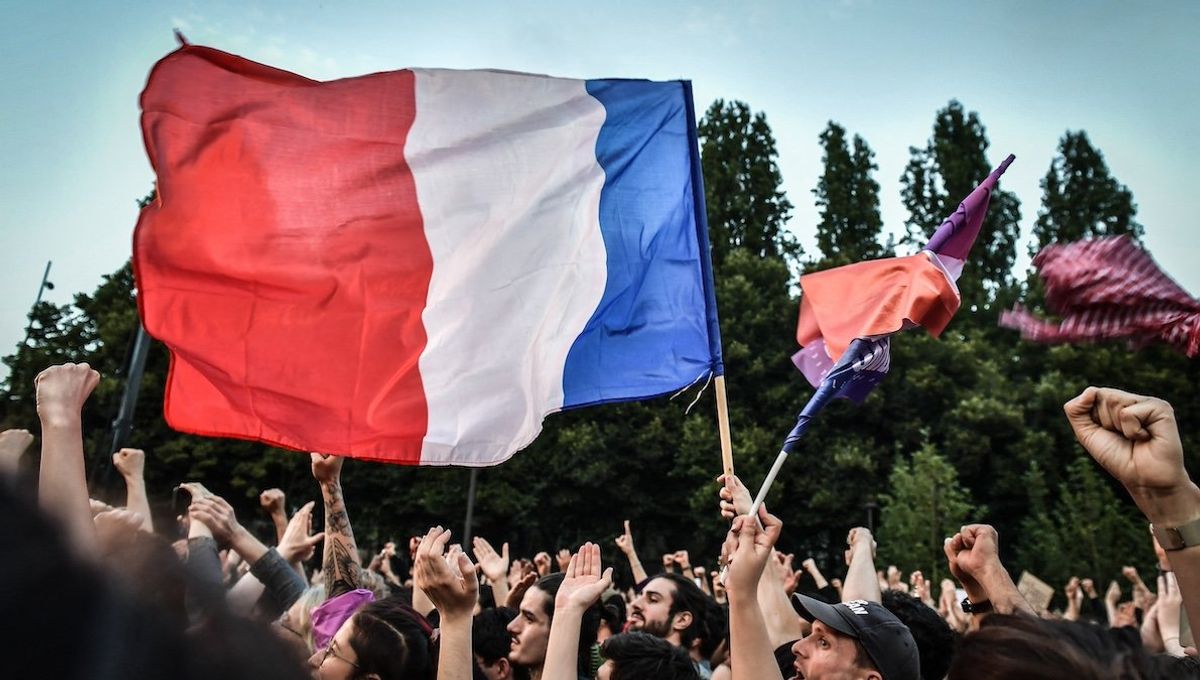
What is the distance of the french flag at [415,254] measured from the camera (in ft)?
16.2

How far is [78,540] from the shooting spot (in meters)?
0.97

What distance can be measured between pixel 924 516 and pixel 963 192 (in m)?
17.8

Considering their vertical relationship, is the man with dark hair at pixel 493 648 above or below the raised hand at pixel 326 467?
below

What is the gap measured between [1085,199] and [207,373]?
4082cm

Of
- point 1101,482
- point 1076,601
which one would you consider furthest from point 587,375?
point 1101,482

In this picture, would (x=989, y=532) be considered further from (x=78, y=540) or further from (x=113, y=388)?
(x=113, y=388)

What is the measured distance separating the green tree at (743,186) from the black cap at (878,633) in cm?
3244

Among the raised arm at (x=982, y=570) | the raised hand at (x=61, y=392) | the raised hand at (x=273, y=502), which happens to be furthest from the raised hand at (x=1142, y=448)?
the raised hand at (x=273, y=502)

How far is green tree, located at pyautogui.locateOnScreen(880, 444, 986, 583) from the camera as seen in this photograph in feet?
85.6

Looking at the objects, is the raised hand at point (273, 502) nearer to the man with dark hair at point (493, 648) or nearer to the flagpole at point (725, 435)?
the man with dark hair at point (493, 648)

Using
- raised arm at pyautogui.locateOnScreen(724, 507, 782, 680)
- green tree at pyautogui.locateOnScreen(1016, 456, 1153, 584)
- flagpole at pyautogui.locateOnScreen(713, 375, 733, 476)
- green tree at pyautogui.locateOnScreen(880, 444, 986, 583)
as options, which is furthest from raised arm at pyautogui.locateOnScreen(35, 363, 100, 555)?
green tree at pyautogui.locateOnScreen(1016, 456, 1153, 584)

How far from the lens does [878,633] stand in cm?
340

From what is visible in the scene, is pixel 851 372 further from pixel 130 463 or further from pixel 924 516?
pixel 924 516

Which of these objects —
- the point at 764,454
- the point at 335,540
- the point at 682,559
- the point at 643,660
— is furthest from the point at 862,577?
the point at 764,454
